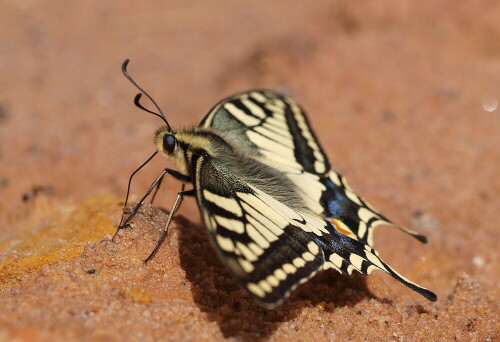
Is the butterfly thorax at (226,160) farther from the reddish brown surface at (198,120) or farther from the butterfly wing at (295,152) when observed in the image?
the reddish brown surface at (198,120)

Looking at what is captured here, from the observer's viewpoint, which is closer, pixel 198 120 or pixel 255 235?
pixel 255 235

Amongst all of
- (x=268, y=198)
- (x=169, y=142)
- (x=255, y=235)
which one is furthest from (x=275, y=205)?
(x=169, y=142)

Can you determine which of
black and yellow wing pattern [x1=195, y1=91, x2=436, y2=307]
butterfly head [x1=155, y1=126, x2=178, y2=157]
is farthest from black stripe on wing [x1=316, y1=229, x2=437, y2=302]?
butterfly head [x1=155, y1=126, x2=178, y2=157]

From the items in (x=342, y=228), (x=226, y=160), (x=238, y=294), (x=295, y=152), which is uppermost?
(x=226, y=160)

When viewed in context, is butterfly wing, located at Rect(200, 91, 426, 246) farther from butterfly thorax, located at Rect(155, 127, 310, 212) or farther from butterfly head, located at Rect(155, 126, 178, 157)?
butterfly head, located at Rect(155, 126, 178, 157)

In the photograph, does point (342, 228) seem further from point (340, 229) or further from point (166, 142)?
point (166, 142)

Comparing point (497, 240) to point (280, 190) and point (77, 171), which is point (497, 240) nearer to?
point (280, 190)

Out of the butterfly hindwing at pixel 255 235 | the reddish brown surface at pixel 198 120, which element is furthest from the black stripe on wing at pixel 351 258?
the reddish brown surface at pixel 198 120
